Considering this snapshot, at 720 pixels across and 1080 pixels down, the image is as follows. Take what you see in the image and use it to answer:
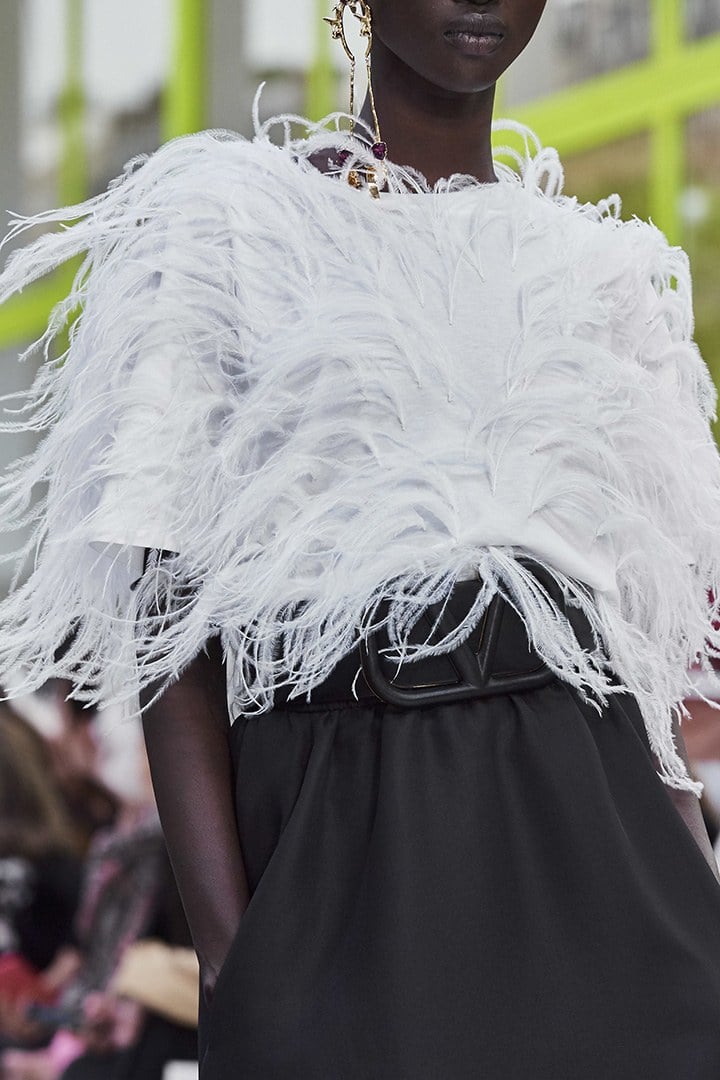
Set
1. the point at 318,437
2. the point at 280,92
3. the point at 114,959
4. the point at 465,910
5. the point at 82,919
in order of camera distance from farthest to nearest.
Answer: the point at 280,92, the point at 82,919, the point at 114,959, the point at 318,437, the point at 465,910

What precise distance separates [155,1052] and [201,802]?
193cm

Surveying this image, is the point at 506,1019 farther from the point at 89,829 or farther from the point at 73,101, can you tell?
the point at 73,101

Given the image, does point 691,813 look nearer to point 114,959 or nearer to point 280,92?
point 114,959

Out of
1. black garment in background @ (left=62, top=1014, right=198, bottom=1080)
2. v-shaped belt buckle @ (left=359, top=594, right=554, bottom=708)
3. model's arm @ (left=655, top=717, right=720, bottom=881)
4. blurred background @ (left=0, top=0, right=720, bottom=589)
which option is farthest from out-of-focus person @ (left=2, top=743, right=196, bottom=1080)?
v-shaped belt buckle @ (left=359, top=594, right=554, bottom=708)

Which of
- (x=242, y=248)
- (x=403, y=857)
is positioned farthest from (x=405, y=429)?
(x=403, y=857)

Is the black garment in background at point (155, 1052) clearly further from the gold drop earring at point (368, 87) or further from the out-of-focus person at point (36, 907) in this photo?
the gold drop earring at point (368, 87)

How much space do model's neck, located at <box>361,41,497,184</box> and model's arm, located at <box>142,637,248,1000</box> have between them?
40cm

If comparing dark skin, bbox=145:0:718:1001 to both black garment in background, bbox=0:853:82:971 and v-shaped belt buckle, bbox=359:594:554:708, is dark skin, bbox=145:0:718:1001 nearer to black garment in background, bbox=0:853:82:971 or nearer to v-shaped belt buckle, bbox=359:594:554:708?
v-shaped belt buckle, bbox=359:594:554:708

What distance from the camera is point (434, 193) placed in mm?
1097

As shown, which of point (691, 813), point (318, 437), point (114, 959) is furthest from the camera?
point (114, 959)

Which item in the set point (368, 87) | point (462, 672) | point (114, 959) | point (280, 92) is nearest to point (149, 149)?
point (280, 92)

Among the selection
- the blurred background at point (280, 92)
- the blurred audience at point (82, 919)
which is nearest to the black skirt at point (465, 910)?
the blurred background at point (280, 92)

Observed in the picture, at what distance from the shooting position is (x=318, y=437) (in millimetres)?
991

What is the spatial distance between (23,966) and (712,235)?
76.6 inches
